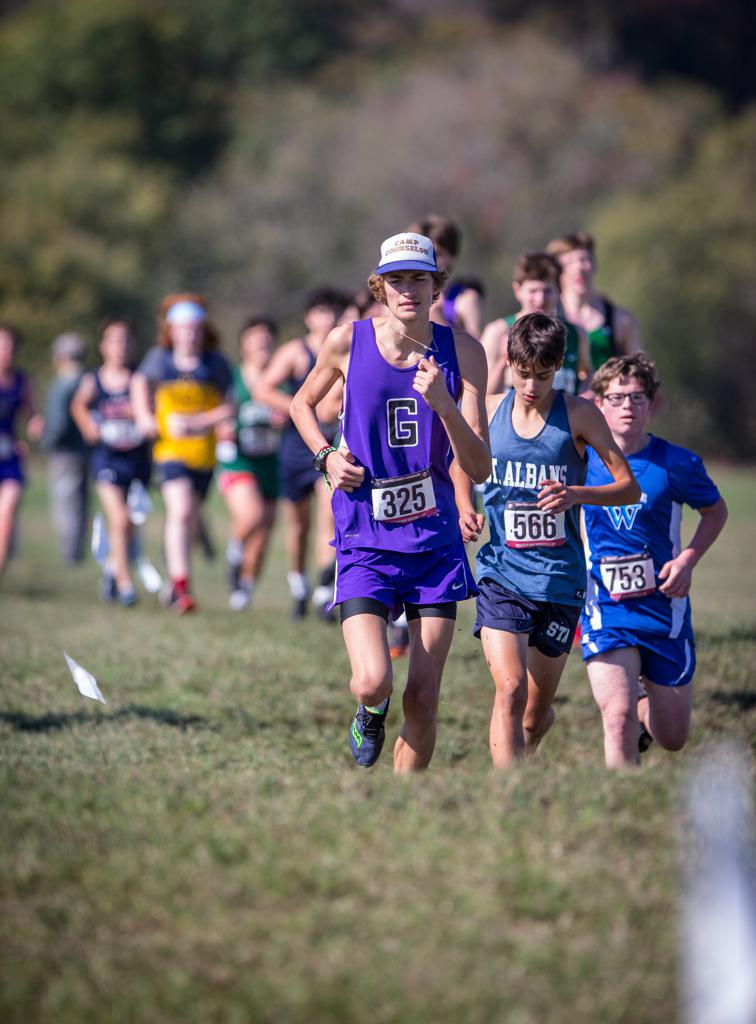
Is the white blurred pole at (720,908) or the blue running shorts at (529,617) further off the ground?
the blue running shorts at (529,617)

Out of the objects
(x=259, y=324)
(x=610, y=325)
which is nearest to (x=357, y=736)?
(x=610, y=325)

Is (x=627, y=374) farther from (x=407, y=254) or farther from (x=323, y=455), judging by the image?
(x=323, y=455)

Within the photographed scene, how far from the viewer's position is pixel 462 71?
211ft

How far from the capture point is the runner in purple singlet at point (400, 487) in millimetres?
5758

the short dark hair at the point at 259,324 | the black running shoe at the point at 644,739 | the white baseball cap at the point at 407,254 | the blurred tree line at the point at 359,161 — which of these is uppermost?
the blurred tree line at the point at 359,161

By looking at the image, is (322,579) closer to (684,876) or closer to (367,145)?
(684,876)

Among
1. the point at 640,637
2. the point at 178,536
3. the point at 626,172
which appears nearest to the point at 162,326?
the point at 178,536

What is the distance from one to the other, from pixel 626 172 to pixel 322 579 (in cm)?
4716

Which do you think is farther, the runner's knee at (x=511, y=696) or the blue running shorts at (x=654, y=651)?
the blue running shorts at (x=654, y=651)

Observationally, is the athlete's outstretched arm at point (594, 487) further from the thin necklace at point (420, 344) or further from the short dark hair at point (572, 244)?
the short dark hair at point (572, 244)

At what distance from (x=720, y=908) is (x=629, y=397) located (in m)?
3.10

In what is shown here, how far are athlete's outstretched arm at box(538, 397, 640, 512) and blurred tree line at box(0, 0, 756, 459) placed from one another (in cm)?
3952

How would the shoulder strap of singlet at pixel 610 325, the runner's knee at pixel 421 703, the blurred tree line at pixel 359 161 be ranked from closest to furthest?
1. the runner's knee at pixel 421 703
2. the shoulder strap of singlet at pixel 610 325
3. the blurred tree line at pixel 359 161

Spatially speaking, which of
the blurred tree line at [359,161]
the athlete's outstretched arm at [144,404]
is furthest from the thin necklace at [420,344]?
the blurred tree line at [359,161]
